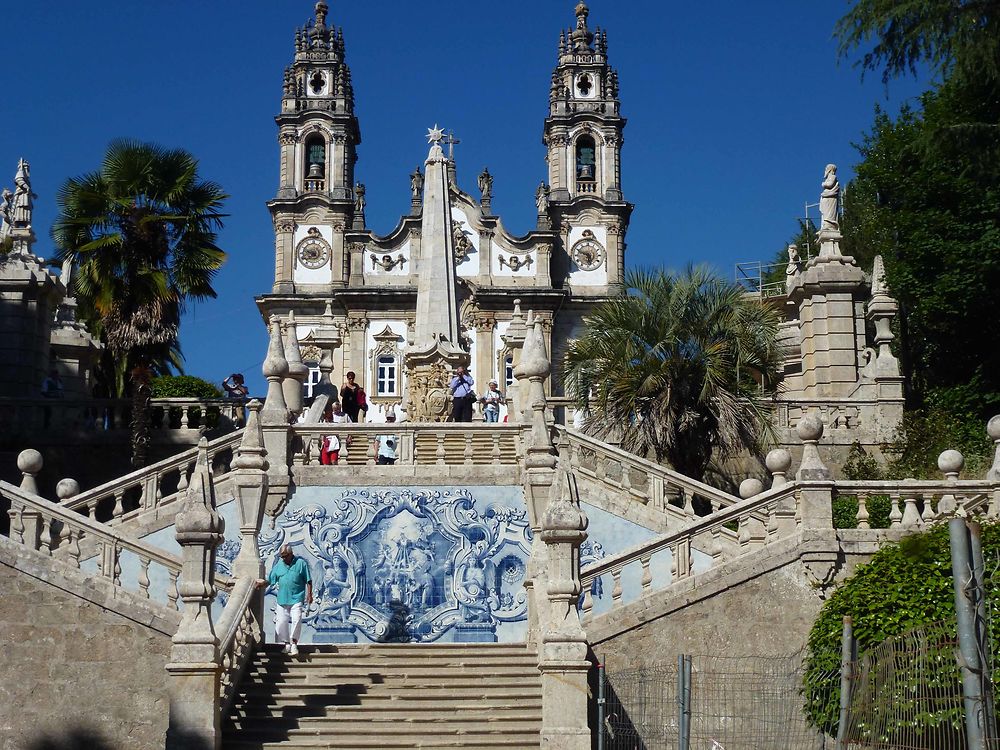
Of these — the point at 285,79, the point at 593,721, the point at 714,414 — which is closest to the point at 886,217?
the point at 714,414

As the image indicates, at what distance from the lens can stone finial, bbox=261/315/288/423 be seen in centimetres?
1945

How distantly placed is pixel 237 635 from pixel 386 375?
139 ft

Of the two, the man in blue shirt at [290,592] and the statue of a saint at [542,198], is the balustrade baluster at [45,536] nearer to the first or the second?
the man in blue shirt at [290,592]

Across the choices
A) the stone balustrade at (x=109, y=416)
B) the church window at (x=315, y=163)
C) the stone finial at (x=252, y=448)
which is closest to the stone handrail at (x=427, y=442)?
the stone finial at (x=252, y=448)

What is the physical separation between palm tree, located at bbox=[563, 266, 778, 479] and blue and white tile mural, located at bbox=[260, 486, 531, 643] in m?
5.01

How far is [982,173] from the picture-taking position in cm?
2370

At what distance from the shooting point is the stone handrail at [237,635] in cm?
1369

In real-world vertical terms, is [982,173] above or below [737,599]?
above

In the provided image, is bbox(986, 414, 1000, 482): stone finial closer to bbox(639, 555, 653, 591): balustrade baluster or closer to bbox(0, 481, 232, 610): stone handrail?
bbox(639, 555, 653, 591): balustrade baluster

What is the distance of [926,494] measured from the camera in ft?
51.2

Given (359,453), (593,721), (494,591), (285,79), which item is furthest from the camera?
(285,79)

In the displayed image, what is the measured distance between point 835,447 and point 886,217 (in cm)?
1019

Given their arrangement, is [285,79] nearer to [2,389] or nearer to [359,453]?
[2,389]

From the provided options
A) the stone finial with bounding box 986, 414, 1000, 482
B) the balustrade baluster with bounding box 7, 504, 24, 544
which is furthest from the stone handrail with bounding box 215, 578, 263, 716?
the stone finial with bounding box 986, 414, 1000, 482
